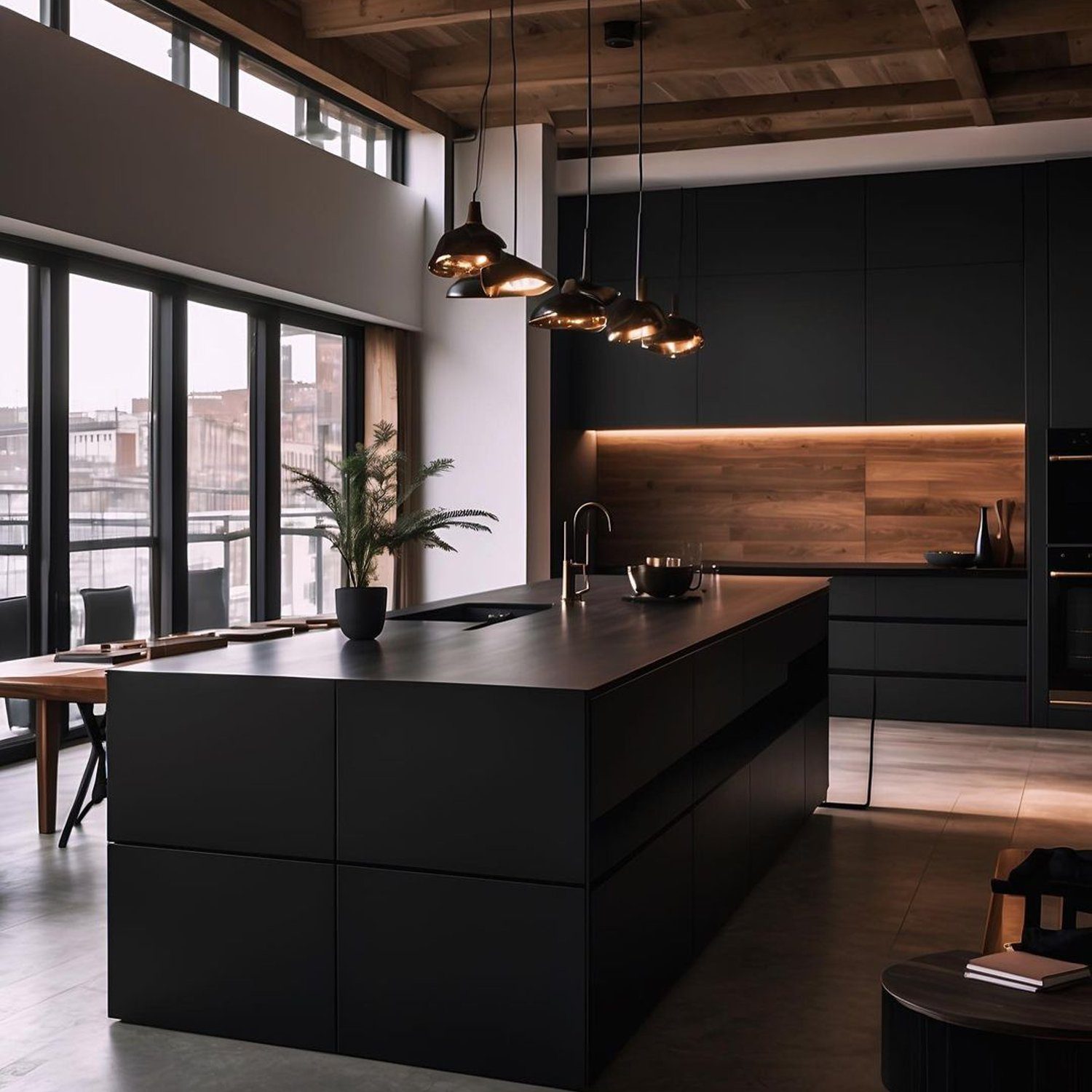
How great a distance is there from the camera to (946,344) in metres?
7.79

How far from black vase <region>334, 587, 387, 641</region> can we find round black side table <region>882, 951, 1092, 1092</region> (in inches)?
69.8

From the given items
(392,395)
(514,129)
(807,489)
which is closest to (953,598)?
(807,489)

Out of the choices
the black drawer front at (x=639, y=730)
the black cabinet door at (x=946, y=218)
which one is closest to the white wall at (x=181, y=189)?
the black cabinet door at (x=946, y=218)

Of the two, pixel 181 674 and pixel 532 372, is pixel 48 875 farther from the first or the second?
pixel 532 372

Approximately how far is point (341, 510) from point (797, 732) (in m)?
2.05

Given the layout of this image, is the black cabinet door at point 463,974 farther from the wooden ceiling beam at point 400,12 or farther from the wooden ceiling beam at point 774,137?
the wooden ceiling beam at point 774,137

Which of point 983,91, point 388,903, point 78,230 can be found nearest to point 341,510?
point 388,903

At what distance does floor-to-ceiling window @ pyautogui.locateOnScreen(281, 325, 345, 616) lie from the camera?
7.70 meters

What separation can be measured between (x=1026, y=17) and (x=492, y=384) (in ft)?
11.8

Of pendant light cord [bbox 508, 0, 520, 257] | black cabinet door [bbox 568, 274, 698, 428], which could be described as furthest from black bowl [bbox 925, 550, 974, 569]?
pendant light cord [bbox 508, 0, 520, 257]

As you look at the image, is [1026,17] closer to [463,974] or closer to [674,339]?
[674,339]

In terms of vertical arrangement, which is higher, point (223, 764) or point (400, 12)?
point (400, 12)

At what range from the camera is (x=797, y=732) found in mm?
5012

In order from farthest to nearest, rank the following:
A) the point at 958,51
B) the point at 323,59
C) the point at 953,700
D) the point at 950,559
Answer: the point at 950,559
the point at 953,700
the point at 323,59
the point at 958,51
